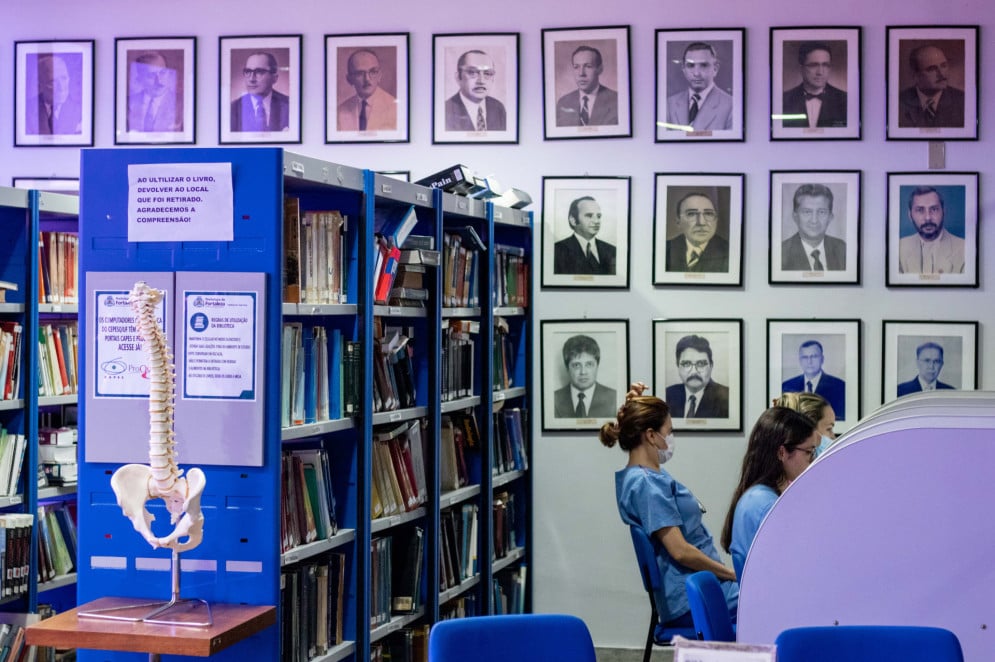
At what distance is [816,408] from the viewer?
5.92 m

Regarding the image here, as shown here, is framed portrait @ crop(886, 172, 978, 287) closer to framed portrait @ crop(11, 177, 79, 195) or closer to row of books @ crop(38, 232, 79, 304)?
row of books @ crop(38, 232, 79, 304)

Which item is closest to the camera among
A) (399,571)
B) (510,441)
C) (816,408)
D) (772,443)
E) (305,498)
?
(305,498)

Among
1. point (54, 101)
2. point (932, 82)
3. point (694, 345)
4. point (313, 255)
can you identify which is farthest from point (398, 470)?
point (932, 82)

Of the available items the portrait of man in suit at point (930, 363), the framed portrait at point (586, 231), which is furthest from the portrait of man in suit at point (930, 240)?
the framed portrait at point (586, 231)

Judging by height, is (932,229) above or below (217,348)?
above

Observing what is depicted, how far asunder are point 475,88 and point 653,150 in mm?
1055

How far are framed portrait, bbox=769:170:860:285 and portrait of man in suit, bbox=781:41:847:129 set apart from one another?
28 centimetres

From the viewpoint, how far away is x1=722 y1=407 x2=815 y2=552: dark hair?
4.73 meters

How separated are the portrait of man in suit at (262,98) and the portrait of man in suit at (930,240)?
352cm

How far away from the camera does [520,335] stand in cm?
663

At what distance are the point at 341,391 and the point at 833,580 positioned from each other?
1908 mm

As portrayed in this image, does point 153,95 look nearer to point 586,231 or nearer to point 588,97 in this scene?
point 588,97

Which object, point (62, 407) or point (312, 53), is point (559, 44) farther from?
point (62, 407)

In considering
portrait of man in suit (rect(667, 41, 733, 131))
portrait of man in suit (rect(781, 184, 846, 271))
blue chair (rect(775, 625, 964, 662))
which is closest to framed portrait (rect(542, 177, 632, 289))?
portrait of man in suit (rect(667, 41, 733, 131))
